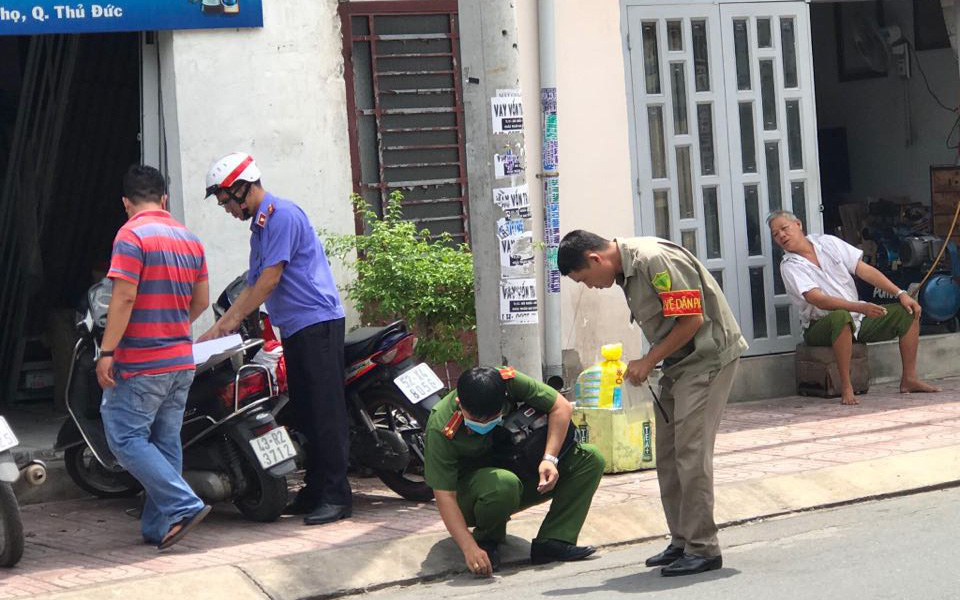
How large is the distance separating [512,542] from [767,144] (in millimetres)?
5440

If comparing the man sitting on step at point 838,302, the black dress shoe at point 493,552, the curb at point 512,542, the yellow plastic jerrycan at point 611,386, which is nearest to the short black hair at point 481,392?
the black dress shoe at point 493,552

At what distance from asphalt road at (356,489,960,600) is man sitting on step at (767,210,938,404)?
347 centimetres

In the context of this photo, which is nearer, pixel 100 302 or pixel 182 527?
pixel 182 527

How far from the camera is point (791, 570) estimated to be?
6.40 meters

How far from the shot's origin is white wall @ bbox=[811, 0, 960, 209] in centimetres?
1435

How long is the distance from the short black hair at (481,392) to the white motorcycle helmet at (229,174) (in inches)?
72.0

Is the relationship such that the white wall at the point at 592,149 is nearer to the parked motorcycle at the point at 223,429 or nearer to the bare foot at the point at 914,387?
the bare foot at the point at 914,387

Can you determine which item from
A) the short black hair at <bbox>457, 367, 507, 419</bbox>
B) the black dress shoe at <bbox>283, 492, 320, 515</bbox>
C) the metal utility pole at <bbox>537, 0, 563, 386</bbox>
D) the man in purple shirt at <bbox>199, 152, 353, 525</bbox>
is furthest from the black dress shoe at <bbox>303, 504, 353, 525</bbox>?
the metal utility pole at <bbox>537, 0, 563, 386</bbox>

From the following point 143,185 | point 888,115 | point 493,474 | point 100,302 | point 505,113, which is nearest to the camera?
point 493,474

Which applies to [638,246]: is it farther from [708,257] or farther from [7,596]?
[708,257]

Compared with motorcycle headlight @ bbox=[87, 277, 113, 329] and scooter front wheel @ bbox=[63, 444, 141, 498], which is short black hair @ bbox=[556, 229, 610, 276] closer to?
motorcycle headlight @ bbox=[87, 277, 113, 329]

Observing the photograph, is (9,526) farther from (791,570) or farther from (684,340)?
(791,570)

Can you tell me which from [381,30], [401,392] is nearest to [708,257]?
[381,30]

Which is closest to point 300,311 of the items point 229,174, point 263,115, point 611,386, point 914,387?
point 229,174
